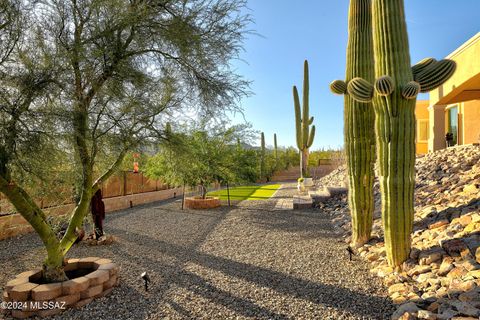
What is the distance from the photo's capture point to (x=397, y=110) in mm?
4609

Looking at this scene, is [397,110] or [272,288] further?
[397,110]

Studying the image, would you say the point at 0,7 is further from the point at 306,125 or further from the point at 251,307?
the point at 306,125

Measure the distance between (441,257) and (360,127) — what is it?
8.09ft

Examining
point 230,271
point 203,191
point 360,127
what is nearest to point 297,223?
point 360,127

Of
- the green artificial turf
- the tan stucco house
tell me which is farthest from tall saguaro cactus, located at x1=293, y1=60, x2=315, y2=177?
the tan stucco house

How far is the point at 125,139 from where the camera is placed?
4297 mm

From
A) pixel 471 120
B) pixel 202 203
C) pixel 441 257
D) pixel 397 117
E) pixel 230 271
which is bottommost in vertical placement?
pixel 230 271

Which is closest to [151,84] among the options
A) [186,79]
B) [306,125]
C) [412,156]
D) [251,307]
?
[186,79]

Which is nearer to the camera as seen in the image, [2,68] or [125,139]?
[2,68]

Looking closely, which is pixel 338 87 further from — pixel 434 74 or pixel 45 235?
pixel 45 235

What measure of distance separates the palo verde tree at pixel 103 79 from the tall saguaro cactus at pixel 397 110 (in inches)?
80.3

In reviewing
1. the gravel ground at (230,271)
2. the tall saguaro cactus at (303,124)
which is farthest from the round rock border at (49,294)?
the tall saguaro cactus at (303,124)

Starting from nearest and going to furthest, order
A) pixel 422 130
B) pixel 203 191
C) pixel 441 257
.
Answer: pixel 441 257, pixel 203 191, pixel 422 130

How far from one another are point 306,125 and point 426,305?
45.2 feet
